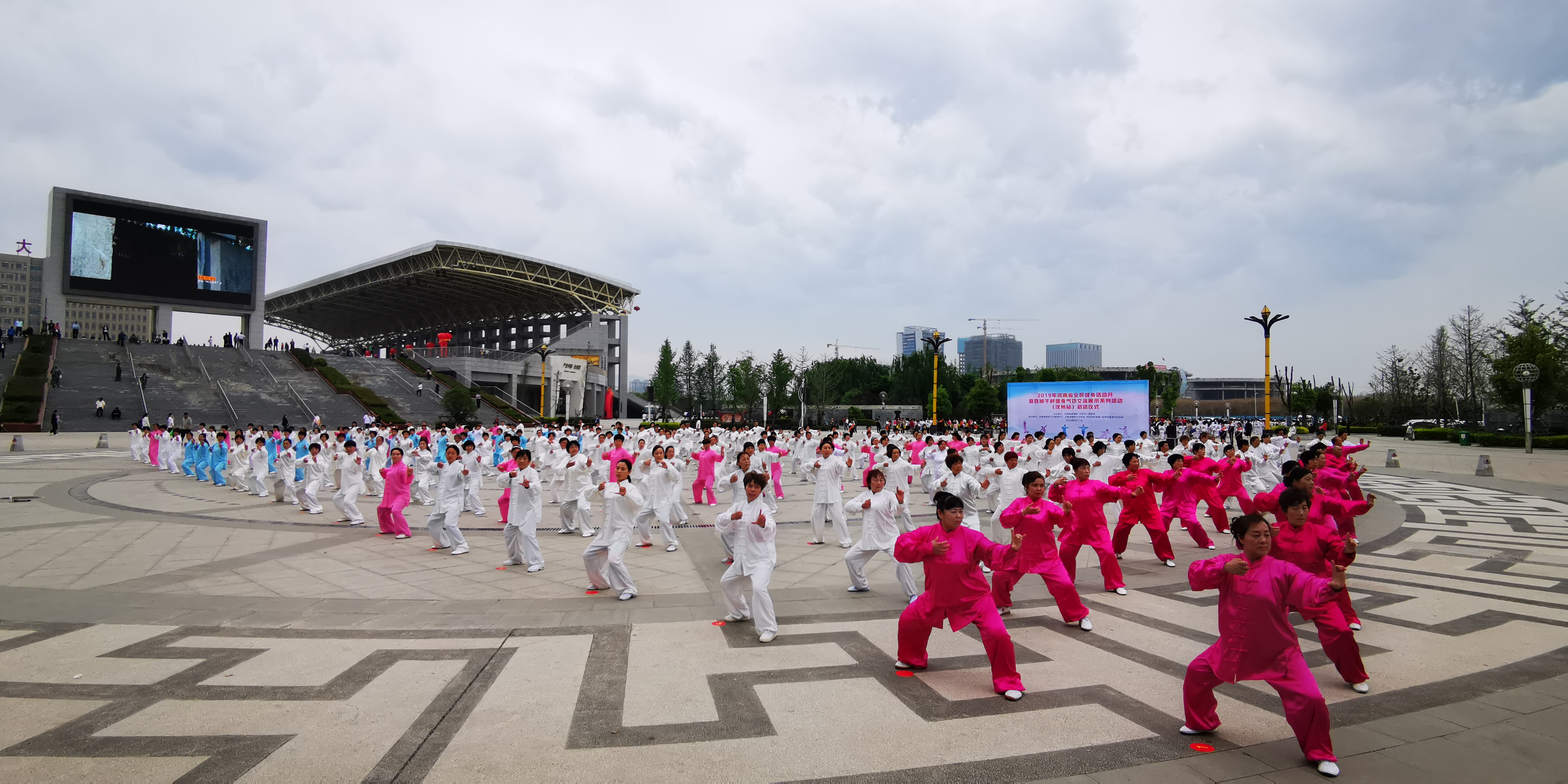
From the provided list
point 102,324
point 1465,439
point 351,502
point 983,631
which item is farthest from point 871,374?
point 102,324

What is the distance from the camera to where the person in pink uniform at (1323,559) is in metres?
4.37

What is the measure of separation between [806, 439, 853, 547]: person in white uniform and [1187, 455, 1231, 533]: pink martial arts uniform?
484 cm

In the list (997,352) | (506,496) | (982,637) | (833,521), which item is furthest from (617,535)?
(997,352)

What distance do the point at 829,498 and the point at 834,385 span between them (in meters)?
60.3

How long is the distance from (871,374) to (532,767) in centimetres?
7717

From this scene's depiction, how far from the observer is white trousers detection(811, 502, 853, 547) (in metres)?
10.8

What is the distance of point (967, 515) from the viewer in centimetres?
891

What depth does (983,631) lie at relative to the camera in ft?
16.4

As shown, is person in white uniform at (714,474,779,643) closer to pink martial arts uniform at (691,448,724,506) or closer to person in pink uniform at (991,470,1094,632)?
person in pink uniform at (991,470,1094,632)

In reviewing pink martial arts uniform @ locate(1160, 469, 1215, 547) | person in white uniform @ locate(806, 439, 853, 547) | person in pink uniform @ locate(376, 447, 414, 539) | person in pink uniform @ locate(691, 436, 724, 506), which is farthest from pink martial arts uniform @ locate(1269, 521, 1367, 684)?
person in pink uniform @ locate(376, 447, 414, 539)

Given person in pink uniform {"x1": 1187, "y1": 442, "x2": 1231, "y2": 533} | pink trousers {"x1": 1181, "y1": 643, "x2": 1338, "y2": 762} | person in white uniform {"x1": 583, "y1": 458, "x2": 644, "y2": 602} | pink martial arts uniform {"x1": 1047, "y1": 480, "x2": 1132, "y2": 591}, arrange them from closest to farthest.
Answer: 1. pink trousers {"x1": 1181, "y1": 643, "x2": 1338, "y2": 762}
2. person in white uniform {"x1": 583, "y1": 458, "x2": 644, "y2": 602}
3. pink martial arts uniform {"x1": 1047, "y1": 480, "x2": 1132, "y2": 591}
4. person in pink uniform {"x1": 1187, "y1": 442, "x2": 1231, "y2": 533}

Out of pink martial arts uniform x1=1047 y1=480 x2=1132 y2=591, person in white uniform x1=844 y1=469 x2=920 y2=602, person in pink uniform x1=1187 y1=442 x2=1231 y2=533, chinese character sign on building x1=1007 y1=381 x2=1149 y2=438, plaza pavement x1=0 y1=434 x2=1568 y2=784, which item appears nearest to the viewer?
plaza pavement x1=0 y1=434 x2=1568 y2=784

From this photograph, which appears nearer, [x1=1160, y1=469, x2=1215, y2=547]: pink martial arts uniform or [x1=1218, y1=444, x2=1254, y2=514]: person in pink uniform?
[x1=1160, y1=469, x2=1215, y2=547]: pink martial arts uniform

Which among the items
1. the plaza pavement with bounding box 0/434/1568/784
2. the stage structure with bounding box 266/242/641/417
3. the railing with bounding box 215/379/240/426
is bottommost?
the plaza pavement with bounding box 0/434/1568/784
